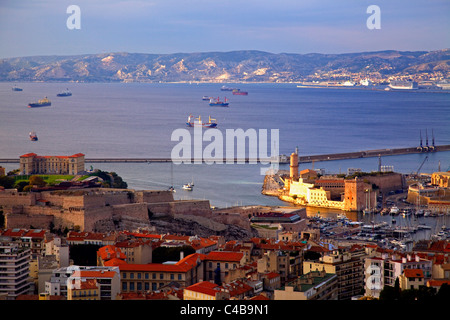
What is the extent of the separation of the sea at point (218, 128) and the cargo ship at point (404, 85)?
11495 millimetres

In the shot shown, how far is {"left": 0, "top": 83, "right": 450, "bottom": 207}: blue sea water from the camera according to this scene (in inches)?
934

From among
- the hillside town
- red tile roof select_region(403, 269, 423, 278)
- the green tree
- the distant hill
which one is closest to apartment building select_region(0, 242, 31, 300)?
the hillside town

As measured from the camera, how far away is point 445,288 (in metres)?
6.99

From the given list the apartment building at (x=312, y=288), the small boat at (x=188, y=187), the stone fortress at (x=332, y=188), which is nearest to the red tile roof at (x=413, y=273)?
the apartment building at (x=312, y=288)

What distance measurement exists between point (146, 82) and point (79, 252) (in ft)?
297

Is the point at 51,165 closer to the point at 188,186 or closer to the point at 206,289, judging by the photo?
the point at 188,186

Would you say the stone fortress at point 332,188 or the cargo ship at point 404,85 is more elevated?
the cargo ship at point 404,85

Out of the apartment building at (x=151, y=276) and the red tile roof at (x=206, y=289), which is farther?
the apartment building at (x=151, y=276)

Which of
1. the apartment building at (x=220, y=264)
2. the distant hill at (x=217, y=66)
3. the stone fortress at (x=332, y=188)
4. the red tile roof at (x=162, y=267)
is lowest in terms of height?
the stone fortress at (x=332, y=188)

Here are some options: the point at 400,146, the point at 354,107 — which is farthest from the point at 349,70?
the point at 400,146

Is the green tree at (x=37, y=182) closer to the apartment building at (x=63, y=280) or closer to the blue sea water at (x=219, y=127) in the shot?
the blue sea water at (x=219, y=127)

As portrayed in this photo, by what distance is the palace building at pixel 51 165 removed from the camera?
60.6ft

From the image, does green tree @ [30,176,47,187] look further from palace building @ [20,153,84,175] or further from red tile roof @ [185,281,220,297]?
red tile roof @ [185,281,220,297]

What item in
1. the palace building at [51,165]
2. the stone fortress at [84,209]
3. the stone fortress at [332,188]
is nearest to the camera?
the stone fortress at [84,209]
